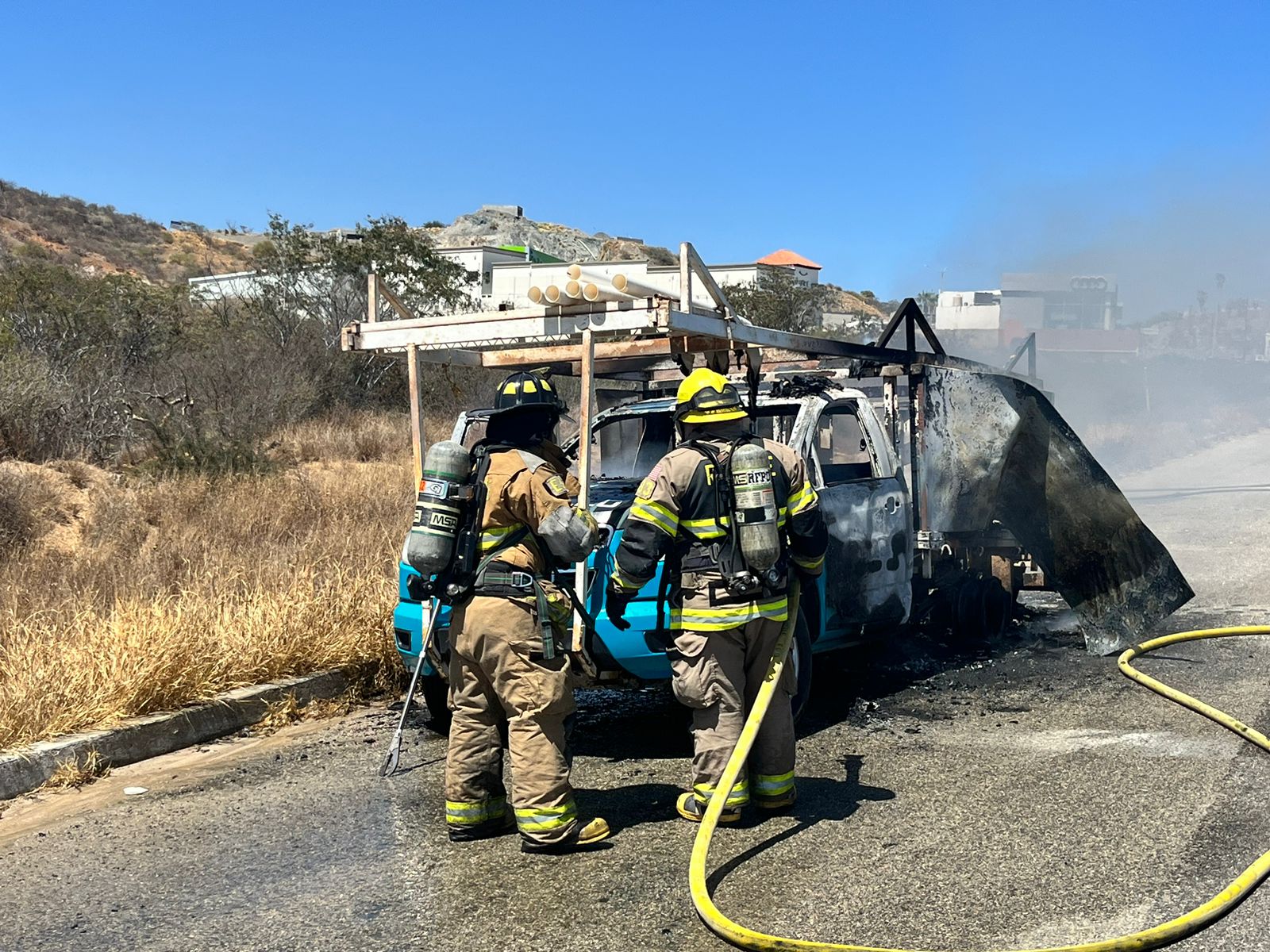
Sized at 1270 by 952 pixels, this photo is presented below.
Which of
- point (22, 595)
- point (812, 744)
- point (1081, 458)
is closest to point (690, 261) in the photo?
point (812, 744)

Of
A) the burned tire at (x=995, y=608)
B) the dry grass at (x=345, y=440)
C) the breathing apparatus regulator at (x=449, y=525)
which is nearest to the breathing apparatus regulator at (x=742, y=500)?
the breathing apparatus regulator at (x=449, y=525)

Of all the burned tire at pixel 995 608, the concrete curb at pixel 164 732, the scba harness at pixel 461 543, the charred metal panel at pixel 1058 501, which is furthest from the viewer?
the burned tire at pixel 995 608

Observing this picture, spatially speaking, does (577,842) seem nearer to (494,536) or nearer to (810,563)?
(494,536)

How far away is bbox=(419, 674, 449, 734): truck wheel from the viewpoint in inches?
246

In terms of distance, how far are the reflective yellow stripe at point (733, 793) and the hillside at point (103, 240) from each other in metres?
40.9

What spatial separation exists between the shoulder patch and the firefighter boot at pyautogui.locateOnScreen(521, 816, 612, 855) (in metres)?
1.29

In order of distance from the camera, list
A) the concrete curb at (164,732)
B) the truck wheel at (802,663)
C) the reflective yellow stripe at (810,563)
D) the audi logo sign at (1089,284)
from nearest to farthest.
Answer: the reflective yellow stripe at (810,563), the concrete curb at (164,732), the truck wheel at (802,663), the audi logo sign at (1089,284)

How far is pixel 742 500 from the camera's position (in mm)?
4785

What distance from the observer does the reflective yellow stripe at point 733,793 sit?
15.6ft

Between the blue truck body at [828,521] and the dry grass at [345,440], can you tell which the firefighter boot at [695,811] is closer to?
the blue truck body at [828,521]

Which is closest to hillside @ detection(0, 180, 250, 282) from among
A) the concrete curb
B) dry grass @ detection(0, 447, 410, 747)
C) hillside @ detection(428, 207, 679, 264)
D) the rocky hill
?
the rocky hill

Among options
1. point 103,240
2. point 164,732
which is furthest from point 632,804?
point 103,240

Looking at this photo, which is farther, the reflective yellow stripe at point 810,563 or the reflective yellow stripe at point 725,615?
the reflective yellow stripe at point 810,563

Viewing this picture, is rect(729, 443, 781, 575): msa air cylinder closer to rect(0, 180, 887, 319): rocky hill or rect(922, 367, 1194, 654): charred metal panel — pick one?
rect(922, 367, 1194, 654): charred metal panel
